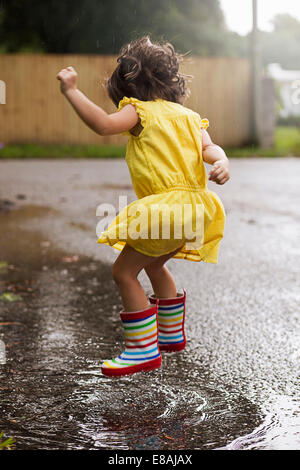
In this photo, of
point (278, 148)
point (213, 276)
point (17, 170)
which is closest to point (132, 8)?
point (278, 148)

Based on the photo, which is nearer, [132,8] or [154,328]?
[154,328]

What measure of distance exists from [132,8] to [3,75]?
15.7 ft

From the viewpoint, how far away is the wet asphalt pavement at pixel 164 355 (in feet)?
8.55

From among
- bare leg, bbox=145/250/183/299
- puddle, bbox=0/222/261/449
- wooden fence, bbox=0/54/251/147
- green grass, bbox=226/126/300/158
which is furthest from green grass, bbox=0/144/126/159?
bare leg, bbox=145/250/183/299

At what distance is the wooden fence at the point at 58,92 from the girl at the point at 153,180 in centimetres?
1325

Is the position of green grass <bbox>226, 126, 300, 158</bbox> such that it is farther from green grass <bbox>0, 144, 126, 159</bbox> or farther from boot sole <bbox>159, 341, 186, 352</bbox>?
boot sole <bbox>159, 341, 186, 352</bbox>

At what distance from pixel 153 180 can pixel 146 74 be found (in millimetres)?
422

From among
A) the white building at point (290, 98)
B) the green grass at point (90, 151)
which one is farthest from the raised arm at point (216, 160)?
the white building at point (290, 98)

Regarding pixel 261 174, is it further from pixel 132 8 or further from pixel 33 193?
pixel 132 8

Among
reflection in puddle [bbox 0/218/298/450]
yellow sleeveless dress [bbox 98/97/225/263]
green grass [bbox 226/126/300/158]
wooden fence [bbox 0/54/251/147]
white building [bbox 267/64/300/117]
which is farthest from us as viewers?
white building [bbox 267/64/300/117]

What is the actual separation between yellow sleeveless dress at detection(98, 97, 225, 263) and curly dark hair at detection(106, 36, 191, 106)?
0.19 feet

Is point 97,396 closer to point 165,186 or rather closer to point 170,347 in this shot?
point 170,347

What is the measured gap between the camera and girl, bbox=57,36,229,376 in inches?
109

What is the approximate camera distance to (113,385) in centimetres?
304
